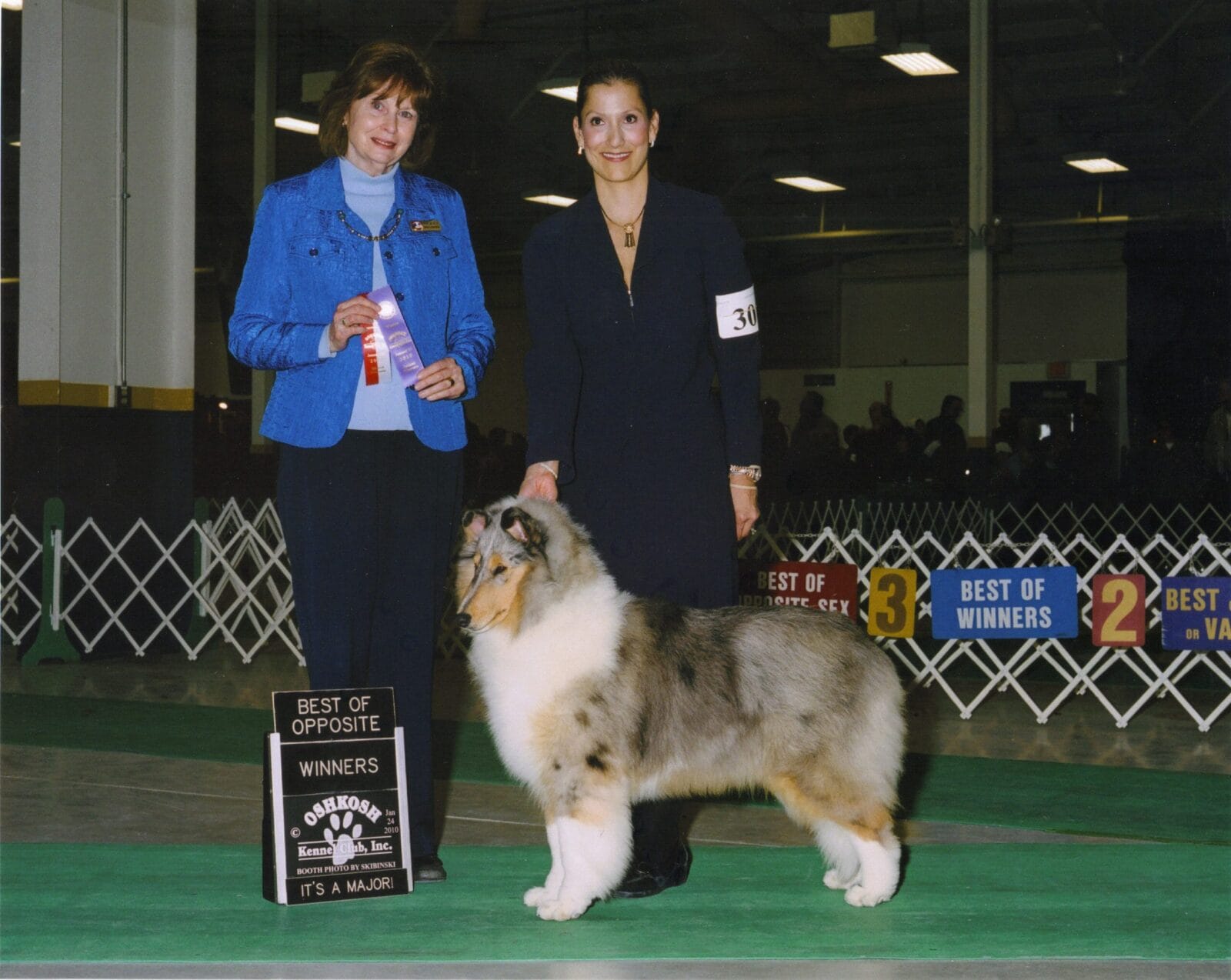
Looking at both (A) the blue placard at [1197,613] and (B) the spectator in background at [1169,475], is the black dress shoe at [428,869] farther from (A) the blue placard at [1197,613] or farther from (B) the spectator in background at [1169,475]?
(B) the spectator in background at [1169,475]

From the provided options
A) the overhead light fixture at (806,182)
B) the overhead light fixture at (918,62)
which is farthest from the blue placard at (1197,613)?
the overhead light fixture at (806,182)

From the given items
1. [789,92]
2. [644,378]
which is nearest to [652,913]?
[644,378]

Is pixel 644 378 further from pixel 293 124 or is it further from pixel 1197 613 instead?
pixel 293 124

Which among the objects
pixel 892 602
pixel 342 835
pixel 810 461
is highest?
pixel 810 461

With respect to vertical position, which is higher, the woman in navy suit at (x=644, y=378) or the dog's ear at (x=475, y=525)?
the woman in navy suit at (x=644, y=378)

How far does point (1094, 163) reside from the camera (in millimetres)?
17578

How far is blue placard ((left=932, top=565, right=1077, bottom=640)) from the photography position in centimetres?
650

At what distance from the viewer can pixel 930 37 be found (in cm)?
1362

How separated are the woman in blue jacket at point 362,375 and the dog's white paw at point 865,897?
1047 mm

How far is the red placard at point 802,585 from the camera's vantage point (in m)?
6.94

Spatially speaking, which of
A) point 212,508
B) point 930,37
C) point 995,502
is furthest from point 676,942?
point 930,37

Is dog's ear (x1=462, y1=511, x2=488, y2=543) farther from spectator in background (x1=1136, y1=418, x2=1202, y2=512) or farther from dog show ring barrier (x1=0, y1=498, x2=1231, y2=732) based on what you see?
spectator in background (x1=1136, y1=418, x2=1202, y2=512)

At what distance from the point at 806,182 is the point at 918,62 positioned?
19.8ft

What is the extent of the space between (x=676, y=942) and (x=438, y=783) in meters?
2.25
